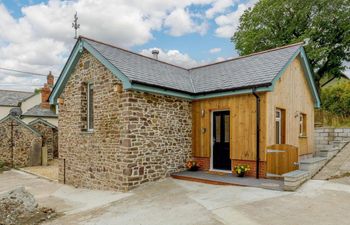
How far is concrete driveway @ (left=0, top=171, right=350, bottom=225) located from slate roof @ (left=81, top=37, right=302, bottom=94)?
3.88 m

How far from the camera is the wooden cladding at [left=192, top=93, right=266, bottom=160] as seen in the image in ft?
32.1

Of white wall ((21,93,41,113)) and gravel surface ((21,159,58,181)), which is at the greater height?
white wall ((21,93,41,113))

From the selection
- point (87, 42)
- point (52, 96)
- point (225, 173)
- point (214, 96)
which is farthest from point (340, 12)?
point (52, 96)

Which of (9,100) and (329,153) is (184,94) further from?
(9,100)

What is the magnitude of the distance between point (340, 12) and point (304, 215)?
2460 cm

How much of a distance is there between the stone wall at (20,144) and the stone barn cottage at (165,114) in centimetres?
766

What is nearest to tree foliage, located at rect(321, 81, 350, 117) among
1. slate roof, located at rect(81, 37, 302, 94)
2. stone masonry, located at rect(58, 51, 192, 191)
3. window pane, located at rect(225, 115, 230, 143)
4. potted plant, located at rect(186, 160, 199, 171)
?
slate roof, located at rect(81, 37, 302, 94)

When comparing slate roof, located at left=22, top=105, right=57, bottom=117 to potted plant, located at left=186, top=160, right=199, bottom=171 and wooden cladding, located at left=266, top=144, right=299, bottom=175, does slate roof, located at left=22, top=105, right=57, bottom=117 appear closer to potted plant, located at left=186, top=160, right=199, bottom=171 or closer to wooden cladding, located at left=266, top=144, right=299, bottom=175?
potted plant, located at left=186, top=160, right=199, bottom=171

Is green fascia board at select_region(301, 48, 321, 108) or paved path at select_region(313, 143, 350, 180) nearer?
paved path at select_region(313, 143, 350, 180)

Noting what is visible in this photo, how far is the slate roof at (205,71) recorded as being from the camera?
10047 millimetres

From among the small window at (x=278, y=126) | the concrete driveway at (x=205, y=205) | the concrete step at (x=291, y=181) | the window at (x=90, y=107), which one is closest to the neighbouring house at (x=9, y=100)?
the window at (x=90, y=107)

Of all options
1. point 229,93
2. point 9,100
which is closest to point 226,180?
point 229,93

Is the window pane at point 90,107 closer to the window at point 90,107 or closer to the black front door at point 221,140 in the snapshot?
the window at point 90,107

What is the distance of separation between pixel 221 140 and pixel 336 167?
14.7 ft
